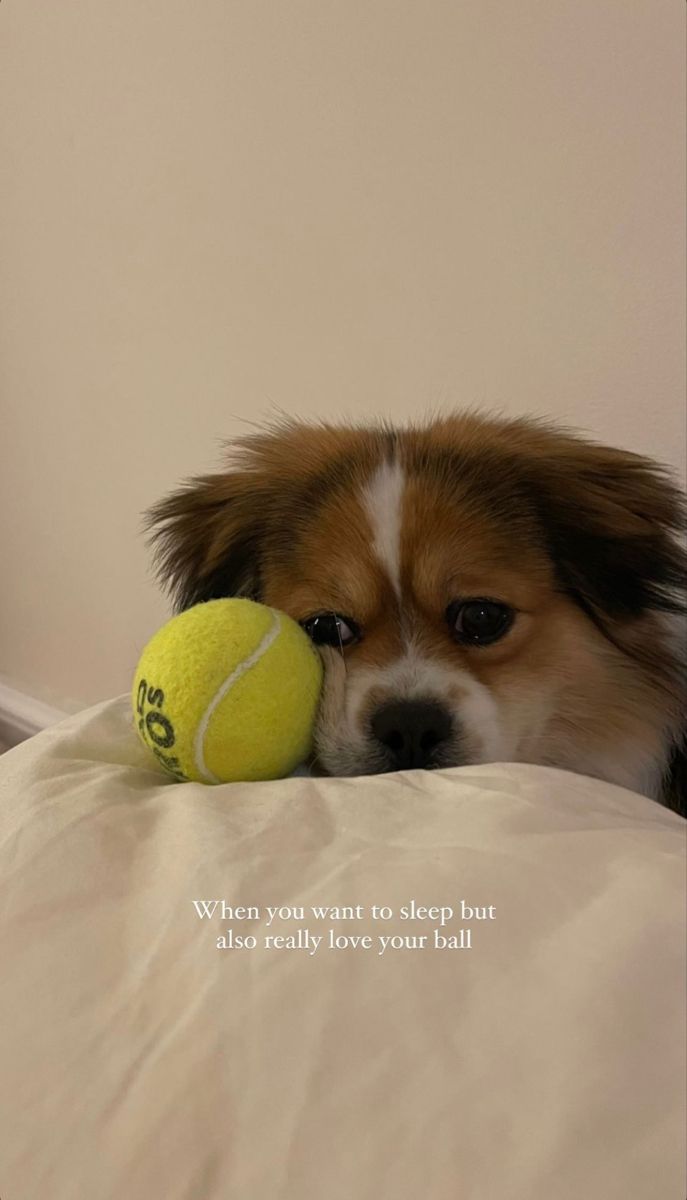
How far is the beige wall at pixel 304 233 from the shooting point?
4.32 ft

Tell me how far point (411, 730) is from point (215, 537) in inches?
16.4

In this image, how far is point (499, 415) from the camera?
1.49m

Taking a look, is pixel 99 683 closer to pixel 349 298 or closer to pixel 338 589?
pixel 349 298

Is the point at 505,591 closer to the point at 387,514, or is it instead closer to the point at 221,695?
the point at 387,514

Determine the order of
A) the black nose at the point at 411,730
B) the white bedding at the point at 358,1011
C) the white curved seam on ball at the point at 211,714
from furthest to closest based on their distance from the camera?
1. the black nose at the point at 411,730
2. the white curved seam on ball at the point at 211,714
3. the white bedding at the point at 358,1011

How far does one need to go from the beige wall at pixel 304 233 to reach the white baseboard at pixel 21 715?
25 centimetres

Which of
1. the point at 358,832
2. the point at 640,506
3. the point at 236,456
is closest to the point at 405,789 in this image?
the point at 358,832

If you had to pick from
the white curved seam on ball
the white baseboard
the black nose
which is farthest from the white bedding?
the white baseboard

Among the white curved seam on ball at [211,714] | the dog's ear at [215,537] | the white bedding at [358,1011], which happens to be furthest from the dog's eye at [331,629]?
the white bedding at [358,1011]

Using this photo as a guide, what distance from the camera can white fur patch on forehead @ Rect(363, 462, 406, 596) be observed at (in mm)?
1135

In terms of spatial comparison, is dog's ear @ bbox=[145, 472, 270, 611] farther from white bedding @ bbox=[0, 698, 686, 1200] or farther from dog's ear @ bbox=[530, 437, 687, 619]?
white bedding @ bbox=[0, 698, 686, 1200]

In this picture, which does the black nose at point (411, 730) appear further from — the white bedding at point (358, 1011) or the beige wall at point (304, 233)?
the beige wall at point (304, 233)

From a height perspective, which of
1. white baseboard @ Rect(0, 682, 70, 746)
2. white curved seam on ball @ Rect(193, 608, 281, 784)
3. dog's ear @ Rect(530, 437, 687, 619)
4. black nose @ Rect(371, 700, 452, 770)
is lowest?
white baseboard @ Rect(0, 682, 70, 746)

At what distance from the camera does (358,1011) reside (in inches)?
21.8
